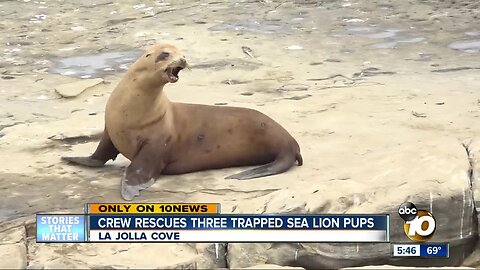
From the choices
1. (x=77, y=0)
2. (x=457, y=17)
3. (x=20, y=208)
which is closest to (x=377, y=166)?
(x=20, y=208)

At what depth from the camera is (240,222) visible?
4.07 meters

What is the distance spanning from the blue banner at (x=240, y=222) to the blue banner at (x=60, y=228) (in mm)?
66

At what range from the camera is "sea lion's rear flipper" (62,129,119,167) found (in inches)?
197

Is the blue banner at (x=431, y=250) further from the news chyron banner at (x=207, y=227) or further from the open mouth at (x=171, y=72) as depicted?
the open mouth at (x=171, y=72)

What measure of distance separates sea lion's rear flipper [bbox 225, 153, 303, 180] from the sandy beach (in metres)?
0.06

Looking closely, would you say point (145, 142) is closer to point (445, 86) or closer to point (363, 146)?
point (363, 146)

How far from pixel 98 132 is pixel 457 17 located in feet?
19.2

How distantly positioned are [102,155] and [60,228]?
1.11 metres

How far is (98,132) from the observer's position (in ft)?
19.2

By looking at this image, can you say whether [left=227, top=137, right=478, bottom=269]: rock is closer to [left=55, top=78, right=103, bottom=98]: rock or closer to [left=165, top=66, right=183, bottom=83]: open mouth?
[left=165, top=66, right=183, bottom=83]: open mouth

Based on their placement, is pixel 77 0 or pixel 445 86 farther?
pixel 77 0

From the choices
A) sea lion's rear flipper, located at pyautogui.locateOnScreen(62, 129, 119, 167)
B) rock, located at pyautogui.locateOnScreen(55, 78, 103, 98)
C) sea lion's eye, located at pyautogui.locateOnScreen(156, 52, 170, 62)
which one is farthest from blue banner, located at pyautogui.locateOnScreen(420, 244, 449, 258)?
rock, located at pyautogui.locateOnScreen(55, 78, 103, 98)

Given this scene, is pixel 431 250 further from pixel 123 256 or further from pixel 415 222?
pixel 123 256

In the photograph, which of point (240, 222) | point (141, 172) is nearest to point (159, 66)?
point (141, 172)
